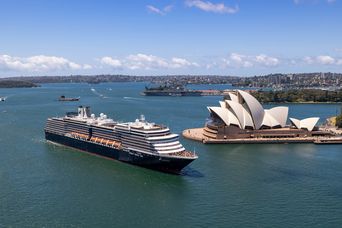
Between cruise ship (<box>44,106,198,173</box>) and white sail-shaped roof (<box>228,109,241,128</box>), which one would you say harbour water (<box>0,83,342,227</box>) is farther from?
white sail-shaped roof (<box>228,109,241,128</box>)

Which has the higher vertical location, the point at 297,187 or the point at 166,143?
the point at 166,143

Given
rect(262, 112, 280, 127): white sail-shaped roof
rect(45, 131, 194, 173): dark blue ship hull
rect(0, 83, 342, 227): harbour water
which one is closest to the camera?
rect(0, 83, 342, 227): harbour water

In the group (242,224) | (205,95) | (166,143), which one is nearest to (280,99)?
(205,95)

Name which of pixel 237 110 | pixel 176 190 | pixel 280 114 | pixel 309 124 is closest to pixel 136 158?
pixel 176 190

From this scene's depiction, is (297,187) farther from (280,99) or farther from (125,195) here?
(280,99)

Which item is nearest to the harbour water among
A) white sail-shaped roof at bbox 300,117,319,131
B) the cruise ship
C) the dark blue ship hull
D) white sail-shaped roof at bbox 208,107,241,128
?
the dark blue ship hull

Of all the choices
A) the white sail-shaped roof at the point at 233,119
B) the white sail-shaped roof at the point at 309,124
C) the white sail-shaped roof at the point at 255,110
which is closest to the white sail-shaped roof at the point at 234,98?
the white sail-shaped roof at the point at 255,110
